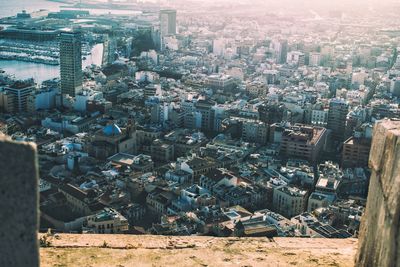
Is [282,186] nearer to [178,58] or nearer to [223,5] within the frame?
[178,58]

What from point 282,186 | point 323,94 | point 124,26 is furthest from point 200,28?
point 282,186

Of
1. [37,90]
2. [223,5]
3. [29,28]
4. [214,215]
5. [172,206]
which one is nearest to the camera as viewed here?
[214,215]

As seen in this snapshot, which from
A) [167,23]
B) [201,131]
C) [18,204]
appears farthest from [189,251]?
[167,23]

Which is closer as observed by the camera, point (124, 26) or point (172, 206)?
point (172, 206)

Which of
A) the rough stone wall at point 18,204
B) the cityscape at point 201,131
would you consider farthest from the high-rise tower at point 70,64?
the rough stone wall at point 18,204

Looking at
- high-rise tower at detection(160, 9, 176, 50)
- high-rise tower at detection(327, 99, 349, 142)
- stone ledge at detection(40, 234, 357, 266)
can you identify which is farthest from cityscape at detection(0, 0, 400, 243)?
high-rise tower at detection(160, 9, 176, 50)

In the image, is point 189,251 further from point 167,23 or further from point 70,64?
point 167,23

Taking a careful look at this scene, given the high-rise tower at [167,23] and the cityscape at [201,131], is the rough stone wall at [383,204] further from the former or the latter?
the high-rise tower at [167,23]
